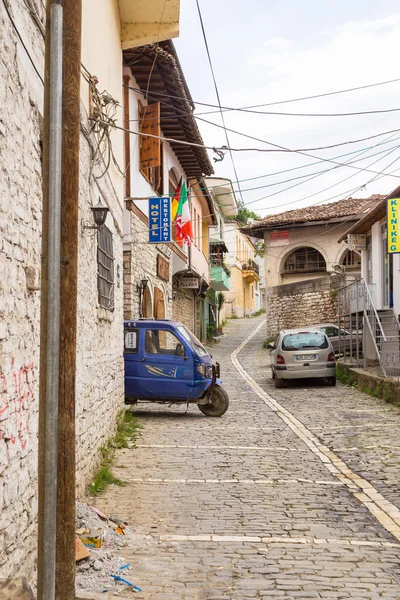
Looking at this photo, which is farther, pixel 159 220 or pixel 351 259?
pixel 351 259

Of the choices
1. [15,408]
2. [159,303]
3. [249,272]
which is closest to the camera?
[15,408]

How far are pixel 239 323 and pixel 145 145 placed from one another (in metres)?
36.7

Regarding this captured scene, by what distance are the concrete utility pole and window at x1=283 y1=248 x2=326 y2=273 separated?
108 feet

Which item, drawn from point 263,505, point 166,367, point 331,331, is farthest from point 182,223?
point 263,505

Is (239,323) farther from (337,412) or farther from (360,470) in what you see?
(360,470)

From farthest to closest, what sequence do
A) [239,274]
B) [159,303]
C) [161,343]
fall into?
1. [239,274]
2. [159,303]
3. [161,343]

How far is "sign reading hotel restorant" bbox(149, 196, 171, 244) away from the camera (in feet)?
55.0

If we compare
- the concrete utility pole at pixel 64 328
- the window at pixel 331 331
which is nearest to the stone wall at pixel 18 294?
the concrete utility pole at pixel 64 328

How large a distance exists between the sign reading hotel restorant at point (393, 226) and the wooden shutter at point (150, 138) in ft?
19.9

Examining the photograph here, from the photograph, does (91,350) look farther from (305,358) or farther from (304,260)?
(304,260)

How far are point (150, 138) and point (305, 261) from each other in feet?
68.4

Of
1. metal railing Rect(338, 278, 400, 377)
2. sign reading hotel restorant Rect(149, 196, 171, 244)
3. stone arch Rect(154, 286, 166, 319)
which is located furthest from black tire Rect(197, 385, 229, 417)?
stone arch Rect(154, 286, 166, 319)

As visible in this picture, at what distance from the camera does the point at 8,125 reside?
162 inches

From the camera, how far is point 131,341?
41.9 ft
